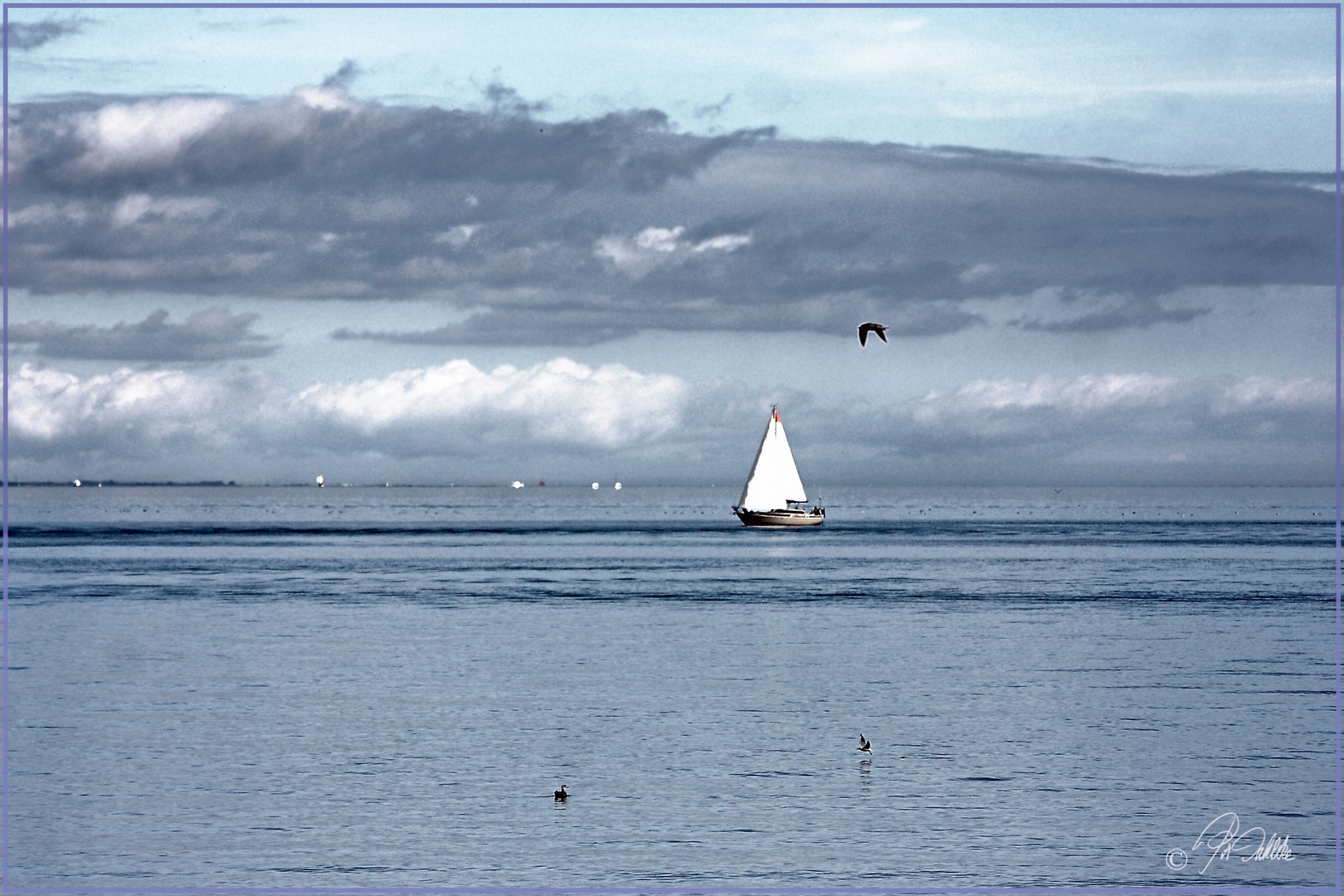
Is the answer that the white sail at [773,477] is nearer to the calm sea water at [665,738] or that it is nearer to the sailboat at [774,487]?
the sailboat at [774,487]

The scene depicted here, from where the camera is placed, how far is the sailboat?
154625 mm

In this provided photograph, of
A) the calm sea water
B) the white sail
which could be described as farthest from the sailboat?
the calm sea water

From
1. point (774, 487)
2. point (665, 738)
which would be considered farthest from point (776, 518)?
point (665, 738)

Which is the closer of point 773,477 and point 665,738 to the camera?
point 665,738

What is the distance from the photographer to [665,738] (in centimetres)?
3997

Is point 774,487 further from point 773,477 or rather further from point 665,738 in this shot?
point 665,738

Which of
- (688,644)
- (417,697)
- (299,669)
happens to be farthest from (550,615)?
(417,697)

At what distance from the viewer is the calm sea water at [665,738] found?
29.2m

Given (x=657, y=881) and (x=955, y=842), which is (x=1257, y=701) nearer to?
(x=955, y=842)

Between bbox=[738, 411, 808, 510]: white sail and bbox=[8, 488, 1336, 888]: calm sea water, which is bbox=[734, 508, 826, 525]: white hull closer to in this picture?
bbox=[738, 411, 808, 510]: white sail

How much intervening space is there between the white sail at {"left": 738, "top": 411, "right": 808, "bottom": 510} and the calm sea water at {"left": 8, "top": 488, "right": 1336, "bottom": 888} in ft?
214

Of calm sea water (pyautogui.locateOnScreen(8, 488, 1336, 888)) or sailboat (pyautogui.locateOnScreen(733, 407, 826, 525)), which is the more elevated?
sailboat (pyautogui.locateOnScreen(733, 407, 826, 525))

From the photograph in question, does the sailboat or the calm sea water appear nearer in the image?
the calm sea water

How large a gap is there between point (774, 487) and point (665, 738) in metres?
122
